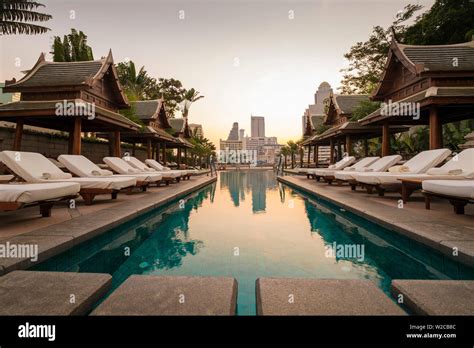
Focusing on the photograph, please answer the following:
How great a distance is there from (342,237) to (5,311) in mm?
4613

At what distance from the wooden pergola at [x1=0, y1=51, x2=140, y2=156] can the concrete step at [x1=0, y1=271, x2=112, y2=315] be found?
9.53 metres

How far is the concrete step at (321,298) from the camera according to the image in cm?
187

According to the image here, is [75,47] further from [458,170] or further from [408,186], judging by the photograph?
[458,170]

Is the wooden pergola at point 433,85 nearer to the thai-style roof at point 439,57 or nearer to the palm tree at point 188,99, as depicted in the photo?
the thai-style roof at point 439,57

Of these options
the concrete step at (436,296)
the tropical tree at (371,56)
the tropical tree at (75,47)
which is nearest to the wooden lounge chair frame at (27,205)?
the concrete step at (436,296)

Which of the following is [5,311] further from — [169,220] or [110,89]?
[110,89]

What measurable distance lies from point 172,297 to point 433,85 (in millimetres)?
13255

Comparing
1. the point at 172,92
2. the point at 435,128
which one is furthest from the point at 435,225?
the point at 172,92

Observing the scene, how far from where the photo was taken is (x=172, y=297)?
2.09 meters

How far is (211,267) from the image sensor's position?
3463 mm

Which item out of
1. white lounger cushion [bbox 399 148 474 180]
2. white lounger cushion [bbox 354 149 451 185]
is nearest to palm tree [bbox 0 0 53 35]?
white lounger cushion [bbox 354 149 451 185]

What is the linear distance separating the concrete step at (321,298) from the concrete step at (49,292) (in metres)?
1.33

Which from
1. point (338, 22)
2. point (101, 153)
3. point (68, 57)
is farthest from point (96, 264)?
point (68, 57)

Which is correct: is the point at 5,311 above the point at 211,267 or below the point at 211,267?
above
